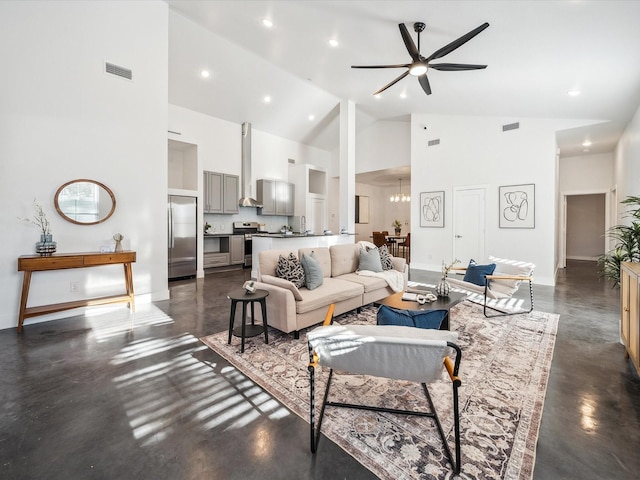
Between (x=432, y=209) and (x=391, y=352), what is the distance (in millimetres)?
7040

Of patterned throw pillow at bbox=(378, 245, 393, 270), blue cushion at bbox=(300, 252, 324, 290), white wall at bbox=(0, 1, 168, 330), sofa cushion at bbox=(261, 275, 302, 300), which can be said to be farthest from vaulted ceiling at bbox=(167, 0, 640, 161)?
sofa cushion at bbox=(261, 275, 302, 300)

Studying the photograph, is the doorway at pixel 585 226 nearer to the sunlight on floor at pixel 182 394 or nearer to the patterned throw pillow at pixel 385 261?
the patterned throw pillow at pixel 385 261

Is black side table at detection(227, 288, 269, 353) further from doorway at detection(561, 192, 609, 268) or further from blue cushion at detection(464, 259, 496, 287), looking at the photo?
doorway at detection(561, 192, 609, 268)

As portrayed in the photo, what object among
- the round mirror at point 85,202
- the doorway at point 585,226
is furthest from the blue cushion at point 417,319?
the doorway at point 585,226

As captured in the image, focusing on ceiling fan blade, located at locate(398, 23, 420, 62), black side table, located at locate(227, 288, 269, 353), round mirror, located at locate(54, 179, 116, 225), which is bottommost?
black side table, located at locate(227, 288, 269, 353)

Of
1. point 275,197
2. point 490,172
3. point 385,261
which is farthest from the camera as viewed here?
point 275,197

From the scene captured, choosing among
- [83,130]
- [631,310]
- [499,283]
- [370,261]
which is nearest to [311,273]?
[370,261]

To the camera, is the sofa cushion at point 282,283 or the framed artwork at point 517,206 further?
the framed artwork at point 517,206

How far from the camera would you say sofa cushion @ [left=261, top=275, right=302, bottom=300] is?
9.95ft

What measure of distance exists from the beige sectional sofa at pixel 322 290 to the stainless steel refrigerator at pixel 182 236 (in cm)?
371

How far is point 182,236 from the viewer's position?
6.52 m

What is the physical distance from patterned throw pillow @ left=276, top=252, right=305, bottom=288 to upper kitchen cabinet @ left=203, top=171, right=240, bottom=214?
449cm

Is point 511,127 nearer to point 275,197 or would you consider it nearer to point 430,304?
point 430,304

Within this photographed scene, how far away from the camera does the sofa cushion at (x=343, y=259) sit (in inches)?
170
